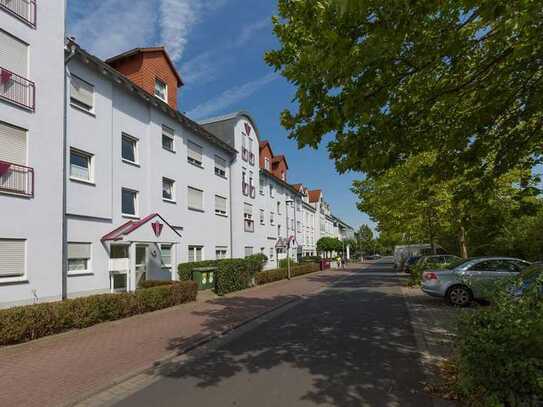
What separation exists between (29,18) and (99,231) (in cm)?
697

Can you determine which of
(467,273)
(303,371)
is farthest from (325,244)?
(303,371)

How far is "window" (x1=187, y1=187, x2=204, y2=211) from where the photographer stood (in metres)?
21.7

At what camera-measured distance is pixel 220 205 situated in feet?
83.5

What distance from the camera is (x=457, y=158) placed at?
23.2ft

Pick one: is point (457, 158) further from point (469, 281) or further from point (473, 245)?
point (473, 245)

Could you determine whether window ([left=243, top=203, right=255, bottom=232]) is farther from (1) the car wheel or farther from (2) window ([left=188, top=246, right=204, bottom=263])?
(1) the car wheel

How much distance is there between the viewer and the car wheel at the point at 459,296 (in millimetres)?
12750

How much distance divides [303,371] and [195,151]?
1772 cm

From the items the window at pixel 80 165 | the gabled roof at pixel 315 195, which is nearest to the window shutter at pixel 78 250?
the window at pixel 80 165

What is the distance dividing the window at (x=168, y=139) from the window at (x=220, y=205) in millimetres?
5689

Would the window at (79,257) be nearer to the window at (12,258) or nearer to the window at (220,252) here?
the window at (12,258)

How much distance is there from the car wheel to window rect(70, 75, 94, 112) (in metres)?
13.7

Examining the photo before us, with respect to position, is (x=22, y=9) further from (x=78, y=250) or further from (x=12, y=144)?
(x=78, y=250)

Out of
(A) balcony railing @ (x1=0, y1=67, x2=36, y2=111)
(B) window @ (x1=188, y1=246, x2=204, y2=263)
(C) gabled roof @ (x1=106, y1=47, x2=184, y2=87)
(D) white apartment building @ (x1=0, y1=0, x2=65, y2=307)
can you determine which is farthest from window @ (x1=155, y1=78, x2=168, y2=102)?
(A) balcony railing @ (x1=0, y1=67, x2=36, y2=111)
